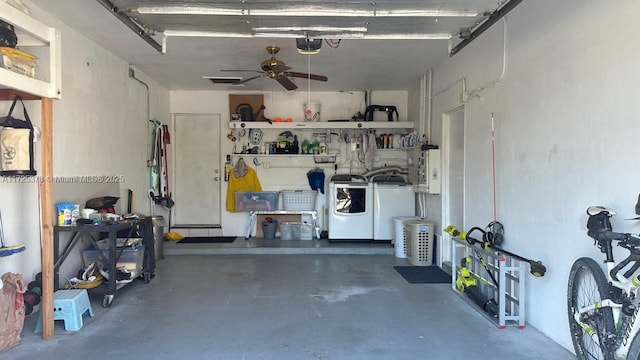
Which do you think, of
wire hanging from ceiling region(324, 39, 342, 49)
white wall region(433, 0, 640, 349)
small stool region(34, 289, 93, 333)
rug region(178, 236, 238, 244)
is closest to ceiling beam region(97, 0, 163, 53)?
wire hanging from ceiling region(324, 39, 342, 49)

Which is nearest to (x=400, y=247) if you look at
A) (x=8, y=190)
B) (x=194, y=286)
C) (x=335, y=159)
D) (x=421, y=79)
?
(x=335, y=159)

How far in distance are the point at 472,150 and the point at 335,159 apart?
11.4 ft

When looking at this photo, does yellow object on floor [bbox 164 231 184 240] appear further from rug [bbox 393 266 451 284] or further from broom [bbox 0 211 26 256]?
rug [bbox 393 266 451 284]

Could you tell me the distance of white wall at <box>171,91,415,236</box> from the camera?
7621 mm

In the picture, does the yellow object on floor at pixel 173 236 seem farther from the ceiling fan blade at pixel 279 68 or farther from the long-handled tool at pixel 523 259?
the long-handled tool at pixel 523 259

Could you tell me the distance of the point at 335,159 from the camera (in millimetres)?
7691

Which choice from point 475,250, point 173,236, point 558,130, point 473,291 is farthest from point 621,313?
point 173,236

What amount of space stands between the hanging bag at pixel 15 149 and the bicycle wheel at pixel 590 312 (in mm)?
4090

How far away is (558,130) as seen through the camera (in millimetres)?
2990

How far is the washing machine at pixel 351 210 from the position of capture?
22.4 ft

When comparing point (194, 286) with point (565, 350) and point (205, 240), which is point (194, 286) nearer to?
point (205, 240)

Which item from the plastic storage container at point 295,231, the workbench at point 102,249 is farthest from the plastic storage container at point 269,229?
the workbench at point 102,249

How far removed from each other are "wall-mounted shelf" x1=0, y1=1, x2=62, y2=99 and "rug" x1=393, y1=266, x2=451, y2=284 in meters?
4.09

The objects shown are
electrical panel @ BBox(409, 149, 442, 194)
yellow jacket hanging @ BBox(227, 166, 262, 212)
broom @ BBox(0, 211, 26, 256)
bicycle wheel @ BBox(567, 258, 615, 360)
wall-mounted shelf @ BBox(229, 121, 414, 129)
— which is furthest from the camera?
yellow jacket hanging @ BBox(227, 166, 262, 212)
